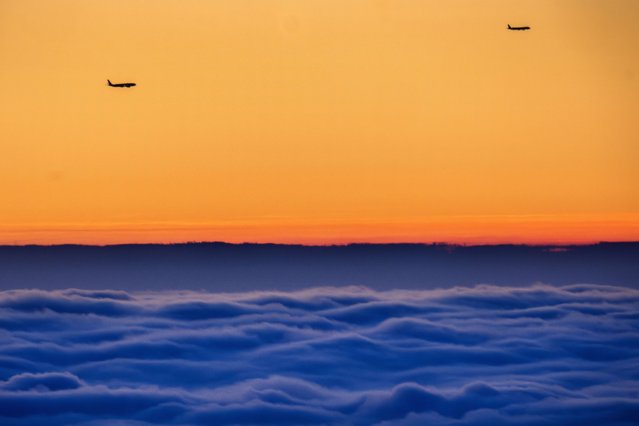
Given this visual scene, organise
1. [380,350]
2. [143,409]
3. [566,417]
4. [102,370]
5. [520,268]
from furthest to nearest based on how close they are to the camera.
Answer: [380,350], [102,370], [520,268], [143,409], [566,417]

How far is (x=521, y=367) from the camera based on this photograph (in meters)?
8.43

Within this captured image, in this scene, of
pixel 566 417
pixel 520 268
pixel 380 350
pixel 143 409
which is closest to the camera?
pixel 566 417

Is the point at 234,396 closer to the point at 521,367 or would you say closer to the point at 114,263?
the point at 114,263

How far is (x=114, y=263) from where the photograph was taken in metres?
8.01

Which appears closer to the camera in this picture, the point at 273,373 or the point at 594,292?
the point at 594,292

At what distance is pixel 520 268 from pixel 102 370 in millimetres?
4517

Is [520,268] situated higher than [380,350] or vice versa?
[520,268]

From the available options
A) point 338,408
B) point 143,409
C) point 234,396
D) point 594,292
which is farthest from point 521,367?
point 143,409

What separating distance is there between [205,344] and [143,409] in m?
2.07

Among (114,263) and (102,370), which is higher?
(114,263)

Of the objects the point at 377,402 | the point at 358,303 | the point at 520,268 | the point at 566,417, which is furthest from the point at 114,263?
the point at 566,417

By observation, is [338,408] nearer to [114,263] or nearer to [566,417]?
[566,417]

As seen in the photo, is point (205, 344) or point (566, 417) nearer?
point (566, 417)

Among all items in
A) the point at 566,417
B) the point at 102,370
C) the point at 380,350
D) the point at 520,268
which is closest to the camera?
the point at 566,417
